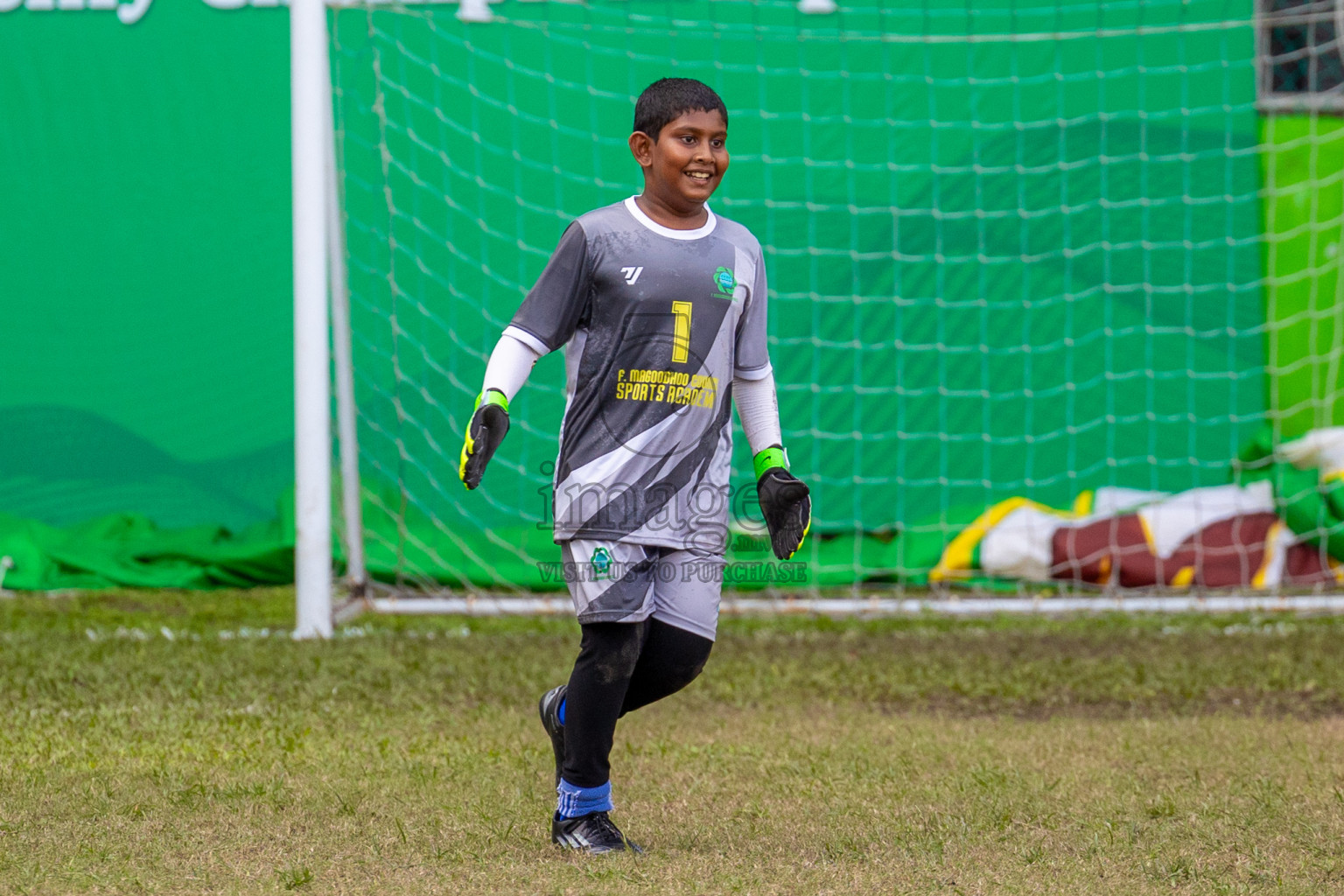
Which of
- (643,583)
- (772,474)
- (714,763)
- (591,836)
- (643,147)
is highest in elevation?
(643,147)

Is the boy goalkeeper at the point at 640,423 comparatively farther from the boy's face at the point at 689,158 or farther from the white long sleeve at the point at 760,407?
the white long sleeve at the point at 760,407

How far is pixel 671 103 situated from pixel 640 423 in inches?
22.0

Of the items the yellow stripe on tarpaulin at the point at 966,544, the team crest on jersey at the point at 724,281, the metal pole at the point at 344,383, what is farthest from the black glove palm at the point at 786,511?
the yellow stripe on tarpaulin at the point at 966,544

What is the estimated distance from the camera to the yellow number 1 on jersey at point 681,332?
2.55m

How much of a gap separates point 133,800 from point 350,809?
0.42m

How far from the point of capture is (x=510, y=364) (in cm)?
255

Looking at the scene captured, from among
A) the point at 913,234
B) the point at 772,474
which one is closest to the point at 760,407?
the point at 772,474

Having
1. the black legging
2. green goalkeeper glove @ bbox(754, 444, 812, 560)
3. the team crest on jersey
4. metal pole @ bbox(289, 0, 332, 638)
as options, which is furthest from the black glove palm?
metal pole @ bbox(289, 0, 332, 638)

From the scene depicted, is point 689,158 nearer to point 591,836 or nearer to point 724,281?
point 724,281

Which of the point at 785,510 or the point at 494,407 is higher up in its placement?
the point at 494,407

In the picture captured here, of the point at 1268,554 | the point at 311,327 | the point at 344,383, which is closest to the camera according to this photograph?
the point at 311,327

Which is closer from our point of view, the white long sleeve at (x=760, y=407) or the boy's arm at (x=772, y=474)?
the boy's arm at (x=772, y=474)

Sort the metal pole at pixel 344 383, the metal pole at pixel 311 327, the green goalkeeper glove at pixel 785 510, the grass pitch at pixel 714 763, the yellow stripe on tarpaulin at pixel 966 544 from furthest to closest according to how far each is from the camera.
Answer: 1. the yellow stripe on tarpaulin at pixel 966 544
2. the metal pole at pixel 344 383
3. the metal pole at pixel 311 327
4. the green goalkeeper glove at pixel 785 510
5. the grass pitch at pixel 714 763

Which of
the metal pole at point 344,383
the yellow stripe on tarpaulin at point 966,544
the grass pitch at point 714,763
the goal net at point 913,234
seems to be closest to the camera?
the grass pitch at point 714,763
